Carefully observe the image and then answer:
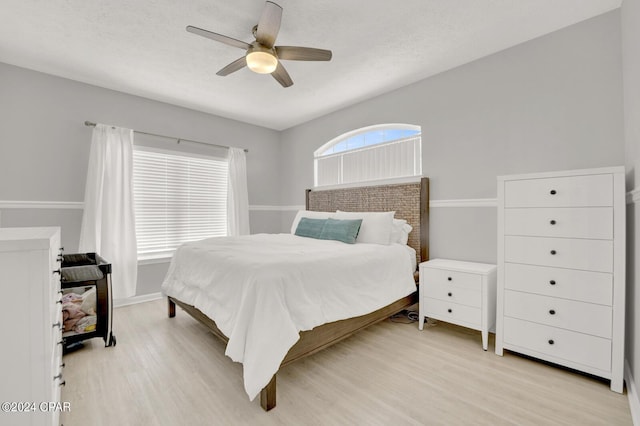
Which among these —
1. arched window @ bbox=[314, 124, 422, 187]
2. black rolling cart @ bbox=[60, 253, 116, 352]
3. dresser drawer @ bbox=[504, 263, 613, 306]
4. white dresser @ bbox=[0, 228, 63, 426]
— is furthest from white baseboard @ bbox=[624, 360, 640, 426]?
black rolling cart @ bbox=[60, 253, 116, 352]

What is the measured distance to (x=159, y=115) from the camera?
372cm

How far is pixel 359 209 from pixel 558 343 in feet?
7.53

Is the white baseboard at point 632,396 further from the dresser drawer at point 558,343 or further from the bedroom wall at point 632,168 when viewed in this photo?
the dresser drawer at point 558,343

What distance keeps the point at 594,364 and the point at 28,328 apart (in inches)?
115

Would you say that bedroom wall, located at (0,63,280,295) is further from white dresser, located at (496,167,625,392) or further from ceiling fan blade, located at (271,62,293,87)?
white dresser, located at (496,167,625,392)

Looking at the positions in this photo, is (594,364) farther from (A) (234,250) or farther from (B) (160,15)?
(B) (160,15)

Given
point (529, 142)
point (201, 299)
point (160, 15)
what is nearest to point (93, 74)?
point (160, 15)

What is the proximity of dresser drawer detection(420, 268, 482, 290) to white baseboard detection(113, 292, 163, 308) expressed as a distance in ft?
11.0

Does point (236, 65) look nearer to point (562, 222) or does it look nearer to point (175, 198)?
point (175, 198)

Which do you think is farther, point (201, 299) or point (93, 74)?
point (93, 74)

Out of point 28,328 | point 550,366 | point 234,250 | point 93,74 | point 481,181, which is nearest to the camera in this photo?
point 28,328

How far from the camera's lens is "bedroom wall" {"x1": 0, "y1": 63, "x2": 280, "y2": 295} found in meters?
2.79

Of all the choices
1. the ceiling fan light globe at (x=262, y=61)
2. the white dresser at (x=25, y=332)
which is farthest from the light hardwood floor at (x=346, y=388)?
the ceiling fan light globe at (x=262, y=61)

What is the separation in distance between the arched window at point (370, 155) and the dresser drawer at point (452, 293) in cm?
132
